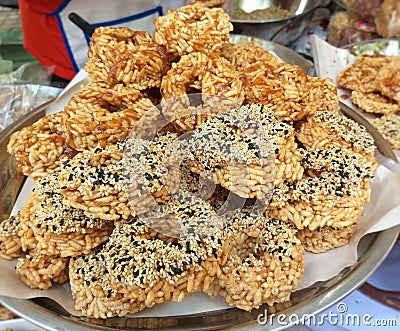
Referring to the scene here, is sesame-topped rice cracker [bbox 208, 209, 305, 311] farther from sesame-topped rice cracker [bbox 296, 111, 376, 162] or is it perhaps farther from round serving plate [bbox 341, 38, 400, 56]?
round serving plate [bbox 341, 38, 400, 56]

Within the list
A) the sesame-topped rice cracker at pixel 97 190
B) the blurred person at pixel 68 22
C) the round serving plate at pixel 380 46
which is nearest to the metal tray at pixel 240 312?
the sesame-topped rice cracker at pixel 97 190

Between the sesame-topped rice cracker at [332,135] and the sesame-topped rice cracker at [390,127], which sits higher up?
the sesame-topped rice cracker at [332,135]

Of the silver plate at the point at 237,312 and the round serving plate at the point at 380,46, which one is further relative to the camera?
the round serving plate at the point at 380,46

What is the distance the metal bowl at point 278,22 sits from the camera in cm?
317

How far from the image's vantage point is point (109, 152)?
146cm

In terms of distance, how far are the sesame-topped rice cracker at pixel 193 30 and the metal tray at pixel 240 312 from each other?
94cm

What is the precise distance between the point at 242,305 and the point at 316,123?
2.65ft

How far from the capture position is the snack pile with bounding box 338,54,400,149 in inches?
99.7

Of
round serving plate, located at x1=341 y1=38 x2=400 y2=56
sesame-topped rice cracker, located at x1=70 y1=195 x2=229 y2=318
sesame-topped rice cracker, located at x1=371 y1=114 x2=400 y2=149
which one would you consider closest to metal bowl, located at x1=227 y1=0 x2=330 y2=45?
round serving plate, located at x1=341 y1=38 x2=400 y2=56

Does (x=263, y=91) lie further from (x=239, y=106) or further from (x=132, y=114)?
(x=132, y=114)

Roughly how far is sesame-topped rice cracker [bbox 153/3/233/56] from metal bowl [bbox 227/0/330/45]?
1453mm

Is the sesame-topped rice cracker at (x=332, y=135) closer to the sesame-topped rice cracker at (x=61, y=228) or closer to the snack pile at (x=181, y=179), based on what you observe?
the snack pile at (x=181, y=179)

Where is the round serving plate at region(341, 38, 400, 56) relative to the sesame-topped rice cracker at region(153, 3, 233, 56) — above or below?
below

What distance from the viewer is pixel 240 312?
1364 millimetres
